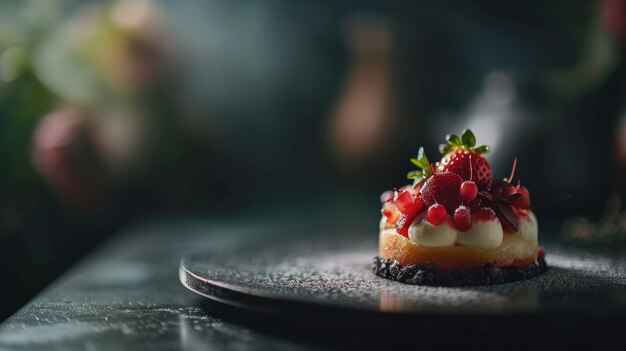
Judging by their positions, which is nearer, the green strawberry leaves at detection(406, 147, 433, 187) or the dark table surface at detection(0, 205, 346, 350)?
the dark table surface at detection(0, 205, 346, 350)

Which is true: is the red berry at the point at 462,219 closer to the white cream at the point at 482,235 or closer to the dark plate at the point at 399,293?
the white cream at the point at 482,235

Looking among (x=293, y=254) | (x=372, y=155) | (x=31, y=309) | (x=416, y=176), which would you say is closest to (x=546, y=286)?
(x=416, y=176)

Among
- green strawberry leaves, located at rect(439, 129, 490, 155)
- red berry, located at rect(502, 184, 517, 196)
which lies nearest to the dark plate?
red berry, located at rect(502, 184, 517, 196)

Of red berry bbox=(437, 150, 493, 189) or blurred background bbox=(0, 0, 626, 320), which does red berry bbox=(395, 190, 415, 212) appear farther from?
blurred background bbox=(0, 0, 626, 320)

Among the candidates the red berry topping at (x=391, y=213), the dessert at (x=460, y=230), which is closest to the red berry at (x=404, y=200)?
the dessert at (x=460, y=230)

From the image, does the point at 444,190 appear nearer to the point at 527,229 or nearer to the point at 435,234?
the point at 435,234

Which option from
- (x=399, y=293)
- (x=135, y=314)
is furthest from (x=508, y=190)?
(x=135, y=314)
